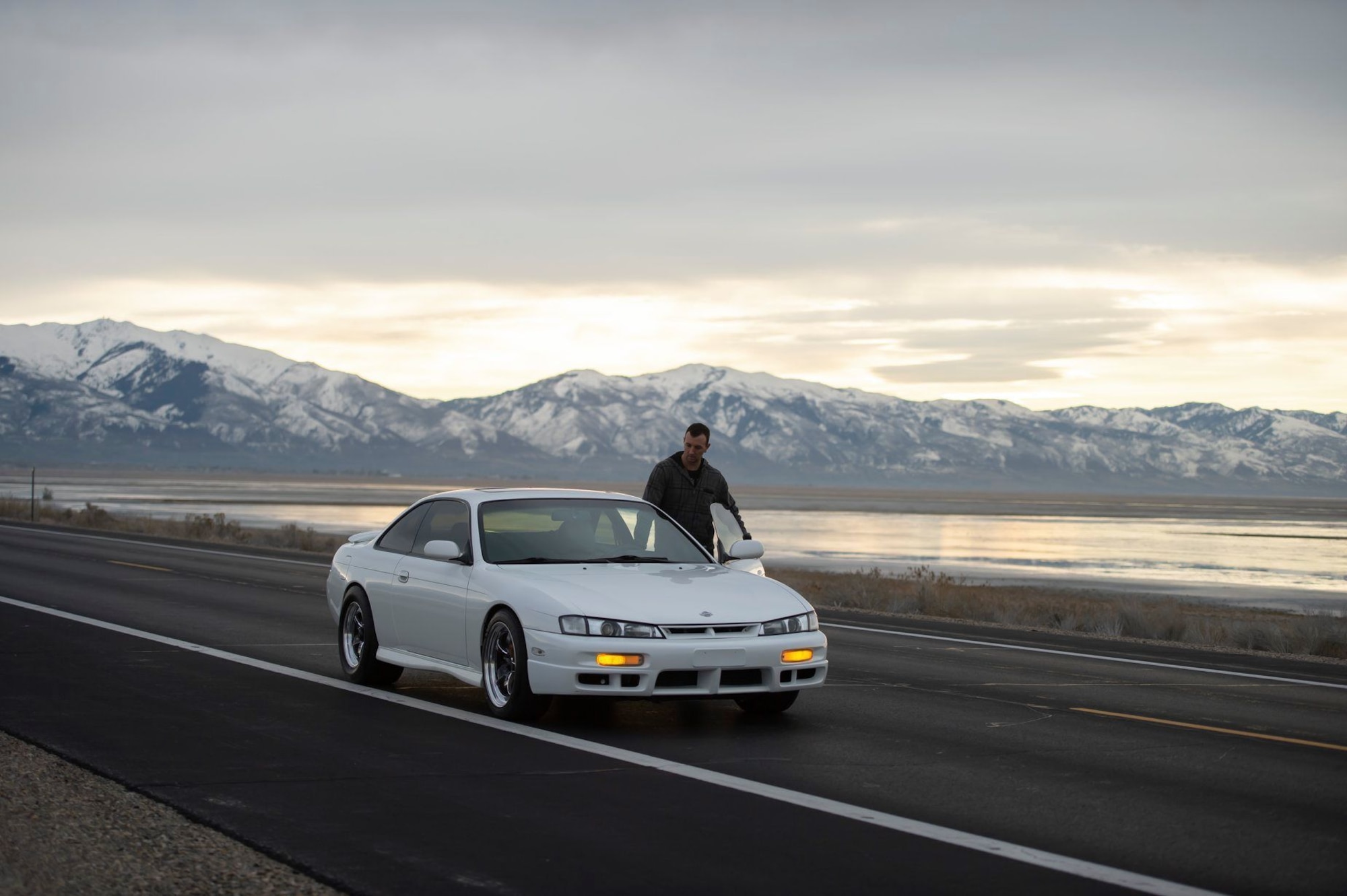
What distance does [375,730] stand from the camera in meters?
9.84

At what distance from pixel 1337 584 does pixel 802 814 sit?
3821 centimetres

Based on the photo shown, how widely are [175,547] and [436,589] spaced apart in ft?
80.7

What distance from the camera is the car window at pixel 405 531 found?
38.1 ft

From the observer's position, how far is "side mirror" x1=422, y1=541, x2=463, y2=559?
1034 centimetres

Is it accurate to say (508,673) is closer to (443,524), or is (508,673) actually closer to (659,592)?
(659,592)

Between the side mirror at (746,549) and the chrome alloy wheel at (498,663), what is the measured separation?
73.8 inches

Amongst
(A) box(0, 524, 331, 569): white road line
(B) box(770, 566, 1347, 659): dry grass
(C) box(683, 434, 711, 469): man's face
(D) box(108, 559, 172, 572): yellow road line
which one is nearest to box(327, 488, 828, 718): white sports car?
(C) box(683, 434, 711, 469): man's face

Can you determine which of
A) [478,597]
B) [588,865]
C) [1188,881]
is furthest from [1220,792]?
[478,597]

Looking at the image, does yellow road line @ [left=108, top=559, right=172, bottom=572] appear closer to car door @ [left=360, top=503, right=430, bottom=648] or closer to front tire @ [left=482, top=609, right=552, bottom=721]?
car door @ [left=360, top=503, right=430, bottom=648]

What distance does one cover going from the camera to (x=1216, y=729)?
414 inches

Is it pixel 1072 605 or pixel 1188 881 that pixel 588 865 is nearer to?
pixel 1188 881

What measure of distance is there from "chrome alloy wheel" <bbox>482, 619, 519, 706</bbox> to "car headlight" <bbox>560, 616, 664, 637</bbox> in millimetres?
662

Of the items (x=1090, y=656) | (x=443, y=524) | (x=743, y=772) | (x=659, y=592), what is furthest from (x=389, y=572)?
(x=1090, y=656)

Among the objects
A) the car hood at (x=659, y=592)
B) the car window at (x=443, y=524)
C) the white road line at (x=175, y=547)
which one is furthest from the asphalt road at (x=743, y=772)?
the white road line at (x=175, y=547)
